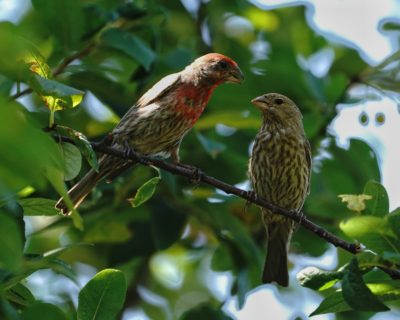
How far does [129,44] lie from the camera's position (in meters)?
5.10

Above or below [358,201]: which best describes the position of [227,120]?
below

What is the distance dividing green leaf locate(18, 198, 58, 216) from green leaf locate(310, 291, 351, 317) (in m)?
1.15

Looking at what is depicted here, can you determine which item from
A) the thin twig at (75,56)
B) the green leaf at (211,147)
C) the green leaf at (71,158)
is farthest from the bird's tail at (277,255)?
the green leaf at (71,158)

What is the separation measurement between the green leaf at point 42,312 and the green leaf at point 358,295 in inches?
45.2

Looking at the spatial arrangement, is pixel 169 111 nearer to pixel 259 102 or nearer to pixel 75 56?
pixel 259 102

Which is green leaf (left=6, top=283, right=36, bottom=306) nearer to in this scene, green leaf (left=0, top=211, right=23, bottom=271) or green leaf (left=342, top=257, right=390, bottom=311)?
green leaf (left=342, top=257, right=390, bottom=311)

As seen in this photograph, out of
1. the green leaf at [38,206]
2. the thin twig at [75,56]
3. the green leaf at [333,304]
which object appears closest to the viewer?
the green leaf at [38,206]

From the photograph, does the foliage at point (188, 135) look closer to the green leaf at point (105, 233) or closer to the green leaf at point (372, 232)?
the green leaf at point (105, 233)

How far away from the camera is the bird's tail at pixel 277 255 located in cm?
599

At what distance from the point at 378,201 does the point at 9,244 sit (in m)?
1.97

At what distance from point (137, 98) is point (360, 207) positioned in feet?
9.77

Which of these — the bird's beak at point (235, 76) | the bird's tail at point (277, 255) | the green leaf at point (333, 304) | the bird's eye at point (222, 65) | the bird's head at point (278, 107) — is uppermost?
the green leaf at point (333, 304)

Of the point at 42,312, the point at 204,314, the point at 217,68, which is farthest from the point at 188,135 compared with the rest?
the point at 42,312

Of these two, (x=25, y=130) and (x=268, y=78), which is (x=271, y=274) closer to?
(x=268, y=78)
